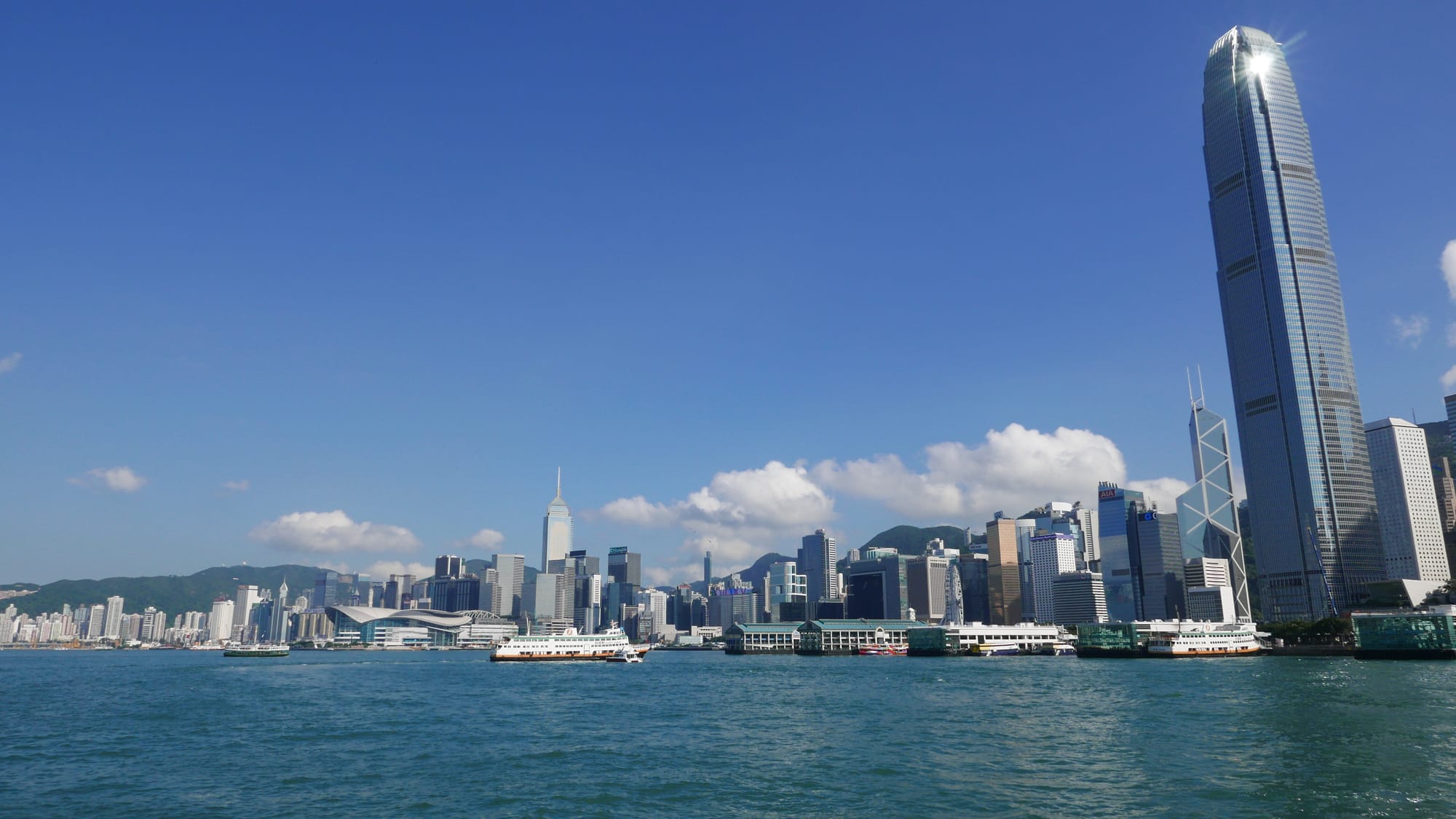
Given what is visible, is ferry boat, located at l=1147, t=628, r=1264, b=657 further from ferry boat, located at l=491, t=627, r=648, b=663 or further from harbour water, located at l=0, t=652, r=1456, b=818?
ferry boat, located at l=491, t=627, r=648, b=663

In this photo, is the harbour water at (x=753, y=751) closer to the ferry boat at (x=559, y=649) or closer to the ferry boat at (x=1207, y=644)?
the ferry boat at (x=1207, y=644)

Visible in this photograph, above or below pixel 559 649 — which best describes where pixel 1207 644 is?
below

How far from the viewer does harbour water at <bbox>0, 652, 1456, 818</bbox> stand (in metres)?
35.5

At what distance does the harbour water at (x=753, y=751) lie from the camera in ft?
117

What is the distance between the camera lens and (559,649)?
185000 mm

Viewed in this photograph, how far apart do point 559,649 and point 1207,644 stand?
13474 centimetres

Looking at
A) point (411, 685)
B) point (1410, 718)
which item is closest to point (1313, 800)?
point (1410, 718)

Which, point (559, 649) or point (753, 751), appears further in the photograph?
point (559, 649)

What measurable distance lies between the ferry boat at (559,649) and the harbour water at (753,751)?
299ft

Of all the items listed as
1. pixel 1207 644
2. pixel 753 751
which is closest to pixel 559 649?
pixel 1207 644

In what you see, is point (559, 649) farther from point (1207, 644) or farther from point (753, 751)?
point (753, 751)

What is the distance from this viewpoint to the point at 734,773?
42562 millimetres

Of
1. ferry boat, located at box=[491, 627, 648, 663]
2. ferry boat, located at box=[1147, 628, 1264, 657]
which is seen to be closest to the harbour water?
ferry boat, located at box=[1147, 628, 1264, 657]

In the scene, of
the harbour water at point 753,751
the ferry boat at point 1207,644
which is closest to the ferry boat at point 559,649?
the harbour water at point 753,751
